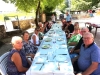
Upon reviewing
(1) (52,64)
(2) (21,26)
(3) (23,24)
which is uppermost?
(1) (52,64)

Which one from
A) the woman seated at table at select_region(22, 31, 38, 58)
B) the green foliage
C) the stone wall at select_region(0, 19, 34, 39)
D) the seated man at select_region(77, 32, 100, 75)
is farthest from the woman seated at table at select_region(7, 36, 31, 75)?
the green foliage

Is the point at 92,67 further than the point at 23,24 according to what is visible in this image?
No

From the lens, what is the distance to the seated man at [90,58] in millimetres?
2973

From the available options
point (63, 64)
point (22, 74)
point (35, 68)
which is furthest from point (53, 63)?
point (22, 74)

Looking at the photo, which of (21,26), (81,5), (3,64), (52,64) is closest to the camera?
(52,64)

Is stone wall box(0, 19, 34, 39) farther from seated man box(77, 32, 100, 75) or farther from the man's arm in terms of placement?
the man's arm

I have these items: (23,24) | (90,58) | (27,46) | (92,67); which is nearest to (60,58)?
(90,58)

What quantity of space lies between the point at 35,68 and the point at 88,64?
989 mm

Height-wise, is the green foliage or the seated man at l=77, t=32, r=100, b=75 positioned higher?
the green foliage

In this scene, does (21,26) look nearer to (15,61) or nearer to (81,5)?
(15,61)

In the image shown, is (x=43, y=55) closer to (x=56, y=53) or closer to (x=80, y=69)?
(x=56, y=53)

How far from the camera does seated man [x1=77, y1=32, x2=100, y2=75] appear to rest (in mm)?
2973

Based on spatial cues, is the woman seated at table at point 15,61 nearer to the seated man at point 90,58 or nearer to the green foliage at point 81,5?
the seated man at point 90,58

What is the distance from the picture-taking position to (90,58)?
315 cm
